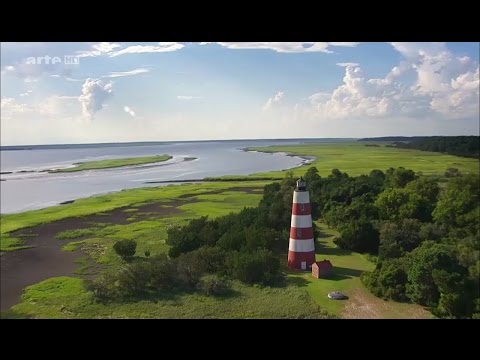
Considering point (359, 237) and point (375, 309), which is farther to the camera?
point (359, 237)

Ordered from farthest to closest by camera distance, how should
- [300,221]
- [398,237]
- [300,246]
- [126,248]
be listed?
[398,237] → [300,221] → [300,246] → [126,248]

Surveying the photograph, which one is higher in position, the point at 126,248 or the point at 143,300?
the point at 126,248

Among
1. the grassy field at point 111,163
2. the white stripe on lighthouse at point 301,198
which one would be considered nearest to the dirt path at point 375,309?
the white stripe on lighthouse at point 301,198

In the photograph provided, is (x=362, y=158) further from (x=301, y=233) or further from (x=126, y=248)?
(x=126, y=248)

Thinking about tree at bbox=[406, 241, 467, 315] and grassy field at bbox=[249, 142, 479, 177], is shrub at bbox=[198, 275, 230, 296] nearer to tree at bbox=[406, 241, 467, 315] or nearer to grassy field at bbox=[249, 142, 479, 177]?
grassy field at bbox=[249, 142, 479, 177]

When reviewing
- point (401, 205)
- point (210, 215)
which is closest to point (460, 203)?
point (401, 205)

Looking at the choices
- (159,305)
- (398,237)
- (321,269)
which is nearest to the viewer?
(159,305)
